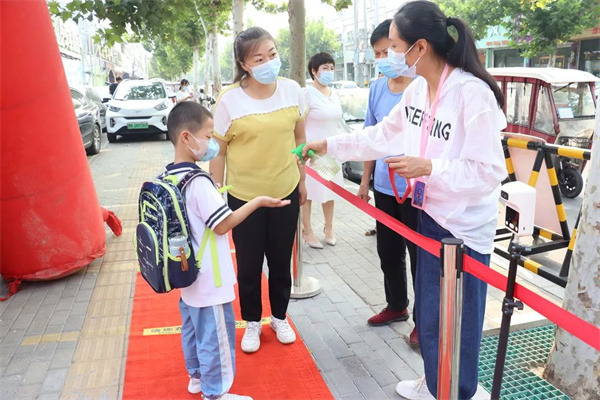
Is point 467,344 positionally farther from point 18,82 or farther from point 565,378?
point 18,82

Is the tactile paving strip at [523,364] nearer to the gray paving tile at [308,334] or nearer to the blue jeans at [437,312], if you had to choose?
the blue jeans at [437,312]

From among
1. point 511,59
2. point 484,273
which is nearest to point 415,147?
point 484,273

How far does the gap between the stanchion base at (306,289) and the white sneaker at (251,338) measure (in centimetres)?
82

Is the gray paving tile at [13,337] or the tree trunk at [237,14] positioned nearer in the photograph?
the gray paving tile at [13,337]

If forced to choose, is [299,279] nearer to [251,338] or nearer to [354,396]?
[251,338]

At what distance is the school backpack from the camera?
7.42 feet

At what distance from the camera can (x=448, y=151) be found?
6.53 ft

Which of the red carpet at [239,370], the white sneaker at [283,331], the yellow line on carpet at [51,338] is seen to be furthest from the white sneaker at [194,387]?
the yellow line on carpet at [51,338]

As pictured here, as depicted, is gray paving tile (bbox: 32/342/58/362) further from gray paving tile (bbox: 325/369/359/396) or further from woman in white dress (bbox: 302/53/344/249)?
woman in white dress (bbox: 302/53/344/249)

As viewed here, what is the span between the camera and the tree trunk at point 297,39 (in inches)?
236

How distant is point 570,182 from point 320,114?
496 cm

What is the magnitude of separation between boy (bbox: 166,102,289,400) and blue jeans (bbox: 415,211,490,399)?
726mm

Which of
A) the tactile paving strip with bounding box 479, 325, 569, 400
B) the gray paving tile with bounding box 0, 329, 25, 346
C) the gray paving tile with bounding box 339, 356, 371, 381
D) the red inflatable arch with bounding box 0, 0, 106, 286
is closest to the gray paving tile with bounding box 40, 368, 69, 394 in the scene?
the gray paving tile with bounding box 0, 329, 25, 346

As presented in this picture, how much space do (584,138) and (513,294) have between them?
7.92m
